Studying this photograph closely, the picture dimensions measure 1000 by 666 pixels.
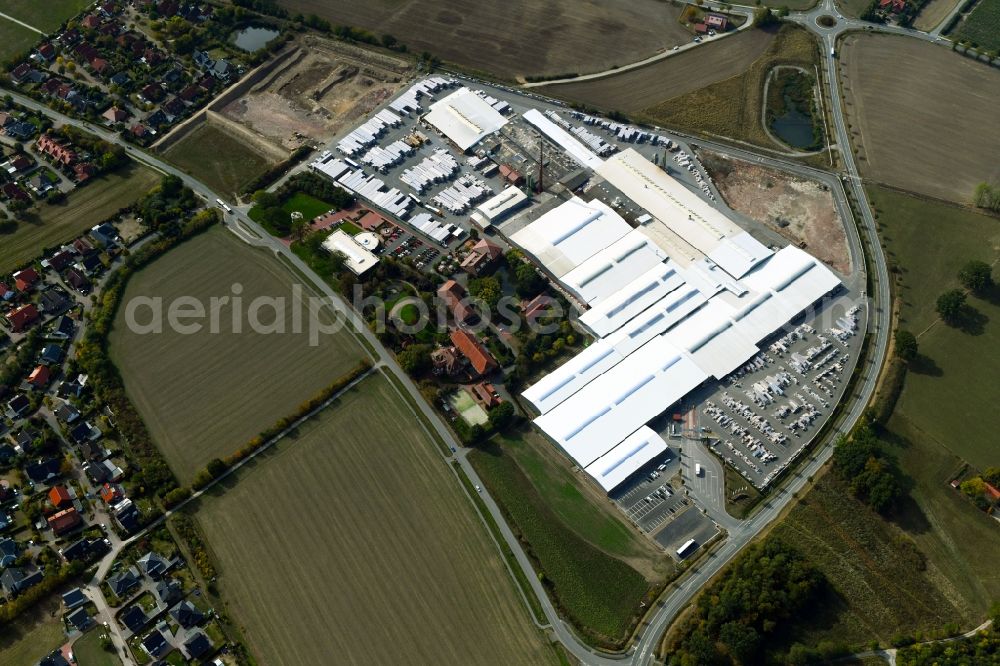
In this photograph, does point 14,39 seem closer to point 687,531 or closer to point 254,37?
point 254,37

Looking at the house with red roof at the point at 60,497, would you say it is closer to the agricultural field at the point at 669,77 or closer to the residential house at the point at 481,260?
the residential house at the point at 481,260

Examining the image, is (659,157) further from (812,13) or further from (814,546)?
(814,546)

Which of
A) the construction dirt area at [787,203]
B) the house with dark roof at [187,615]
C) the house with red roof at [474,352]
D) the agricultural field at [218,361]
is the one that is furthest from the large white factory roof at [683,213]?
the house with dark roof at [187,615]

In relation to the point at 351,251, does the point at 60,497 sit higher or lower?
lower

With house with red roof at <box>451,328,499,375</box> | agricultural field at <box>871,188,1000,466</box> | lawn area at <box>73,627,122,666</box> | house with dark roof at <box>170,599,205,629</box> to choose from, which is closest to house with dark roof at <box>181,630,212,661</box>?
house with dark roof at <box>170,599,205,629</box>

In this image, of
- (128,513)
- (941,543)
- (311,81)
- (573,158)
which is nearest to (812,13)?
(573,158)

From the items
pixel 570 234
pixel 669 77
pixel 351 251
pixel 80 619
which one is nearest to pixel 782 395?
pixel 570 234
